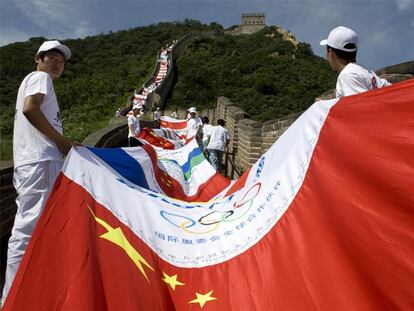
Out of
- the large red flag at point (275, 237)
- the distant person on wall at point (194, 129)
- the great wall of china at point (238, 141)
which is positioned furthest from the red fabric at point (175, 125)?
the large red flag at point (275, 237)

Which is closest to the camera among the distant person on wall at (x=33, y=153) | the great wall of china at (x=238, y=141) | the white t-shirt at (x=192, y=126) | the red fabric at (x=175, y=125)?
the distant person on wall at (x=33, y=153)

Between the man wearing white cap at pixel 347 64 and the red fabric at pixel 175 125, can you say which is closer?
the man wearing white cap at pixel 347 64

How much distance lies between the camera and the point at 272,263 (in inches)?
102

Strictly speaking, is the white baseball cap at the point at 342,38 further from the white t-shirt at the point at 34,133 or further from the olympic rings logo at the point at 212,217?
the white t-shirt at the point at 34,133

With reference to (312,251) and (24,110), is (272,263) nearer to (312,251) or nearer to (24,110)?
(312,251)

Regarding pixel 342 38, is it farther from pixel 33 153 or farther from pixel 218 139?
pixel 218 139

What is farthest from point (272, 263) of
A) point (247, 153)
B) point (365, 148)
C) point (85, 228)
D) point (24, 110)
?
point (247, 153)

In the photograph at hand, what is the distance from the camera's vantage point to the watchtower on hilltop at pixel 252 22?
302 ft

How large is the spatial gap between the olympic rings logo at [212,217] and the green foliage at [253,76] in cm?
3373

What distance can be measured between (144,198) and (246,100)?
4092 cm

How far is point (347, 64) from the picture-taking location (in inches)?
144

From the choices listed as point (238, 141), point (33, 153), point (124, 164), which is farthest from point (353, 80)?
point (238, 141)

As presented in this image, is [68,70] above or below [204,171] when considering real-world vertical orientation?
above

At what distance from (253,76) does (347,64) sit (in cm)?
4902
